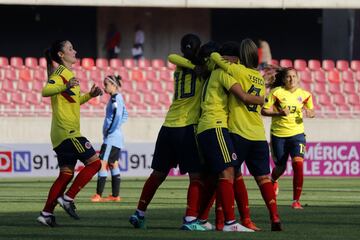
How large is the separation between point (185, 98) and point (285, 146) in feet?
16.6

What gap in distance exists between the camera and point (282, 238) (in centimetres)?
1190

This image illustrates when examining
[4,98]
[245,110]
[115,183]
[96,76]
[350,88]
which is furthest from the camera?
[350,88]

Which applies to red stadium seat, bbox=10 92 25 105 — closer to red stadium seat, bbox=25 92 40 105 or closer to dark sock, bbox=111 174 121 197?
red stadium seat, bbox=25 92 40 105

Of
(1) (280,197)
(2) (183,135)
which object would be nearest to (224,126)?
(2) (183,135)

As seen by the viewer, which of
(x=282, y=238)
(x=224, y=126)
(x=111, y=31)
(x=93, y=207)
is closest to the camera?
(x=282, y=238)

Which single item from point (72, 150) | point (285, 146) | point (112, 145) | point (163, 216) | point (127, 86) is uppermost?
point (127, 86)

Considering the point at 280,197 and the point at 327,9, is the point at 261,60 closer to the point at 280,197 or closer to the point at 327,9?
the point at 327,9

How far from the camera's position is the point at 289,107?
58.7 ft

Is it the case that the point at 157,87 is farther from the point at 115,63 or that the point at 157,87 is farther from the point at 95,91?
the point at 95,91

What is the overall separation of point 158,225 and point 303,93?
492cm

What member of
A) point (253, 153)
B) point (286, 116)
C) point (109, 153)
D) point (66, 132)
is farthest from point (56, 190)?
point (109, 153)

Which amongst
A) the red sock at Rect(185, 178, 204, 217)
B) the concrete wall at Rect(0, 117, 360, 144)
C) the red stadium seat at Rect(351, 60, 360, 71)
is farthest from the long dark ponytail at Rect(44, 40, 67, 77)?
the red stadium seat at Rect(351, 60, 360, 71)

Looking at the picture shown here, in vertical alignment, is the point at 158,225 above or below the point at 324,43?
below

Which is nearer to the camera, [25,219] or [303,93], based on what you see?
[25,219]
